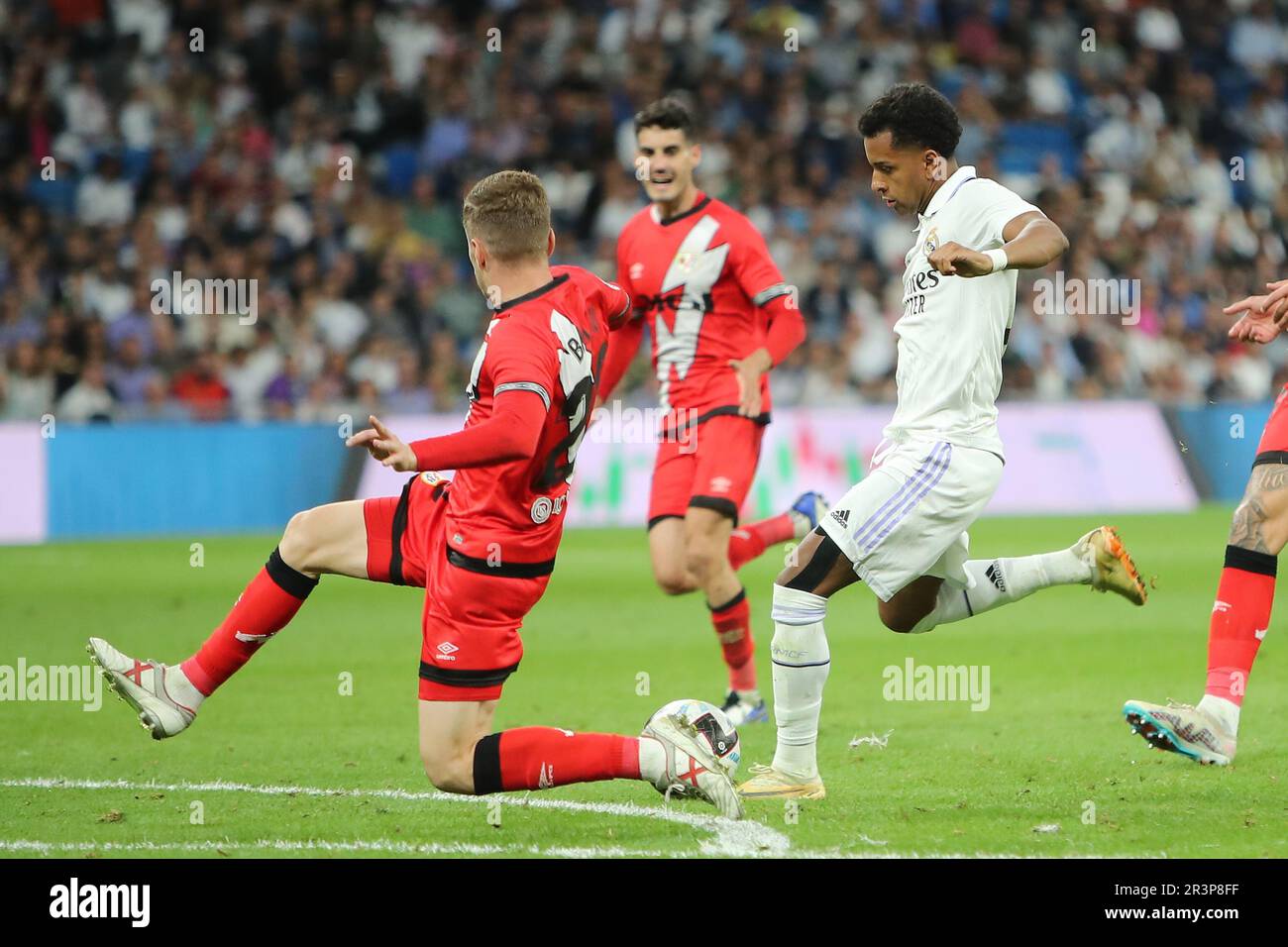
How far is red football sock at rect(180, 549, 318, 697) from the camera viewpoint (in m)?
5.64

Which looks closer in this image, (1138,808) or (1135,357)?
(1138,808)

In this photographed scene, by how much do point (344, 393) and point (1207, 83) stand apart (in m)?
12.4

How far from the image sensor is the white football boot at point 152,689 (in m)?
5.54

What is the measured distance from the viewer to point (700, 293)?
26.8 ft

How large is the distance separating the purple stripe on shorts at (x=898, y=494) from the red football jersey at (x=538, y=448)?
0.97 m

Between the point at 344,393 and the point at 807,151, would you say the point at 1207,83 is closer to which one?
the point at 807,151

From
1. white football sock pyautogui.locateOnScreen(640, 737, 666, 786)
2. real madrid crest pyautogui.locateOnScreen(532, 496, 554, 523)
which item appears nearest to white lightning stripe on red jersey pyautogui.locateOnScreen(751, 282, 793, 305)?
real madrid crest pyautogui.locateOnScreen(532, 496, 554, 523)

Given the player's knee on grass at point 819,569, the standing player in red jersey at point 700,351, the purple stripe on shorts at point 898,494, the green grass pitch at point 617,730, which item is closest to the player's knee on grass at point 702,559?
the standing player in red jersey at point 700,351

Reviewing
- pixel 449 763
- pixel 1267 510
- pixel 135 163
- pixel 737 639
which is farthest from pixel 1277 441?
pixel 135 163

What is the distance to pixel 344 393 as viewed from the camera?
17.0 meters

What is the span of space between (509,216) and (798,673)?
1786mm

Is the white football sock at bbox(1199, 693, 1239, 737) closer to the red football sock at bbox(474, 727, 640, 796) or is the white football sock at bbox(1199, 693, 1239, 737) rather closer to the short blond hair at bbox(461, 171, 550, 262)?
the red football sock at bbox(474, 727, 640, 796)

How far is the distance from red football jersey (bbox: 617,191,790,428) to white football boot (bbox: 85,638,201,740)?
316 centimetres
